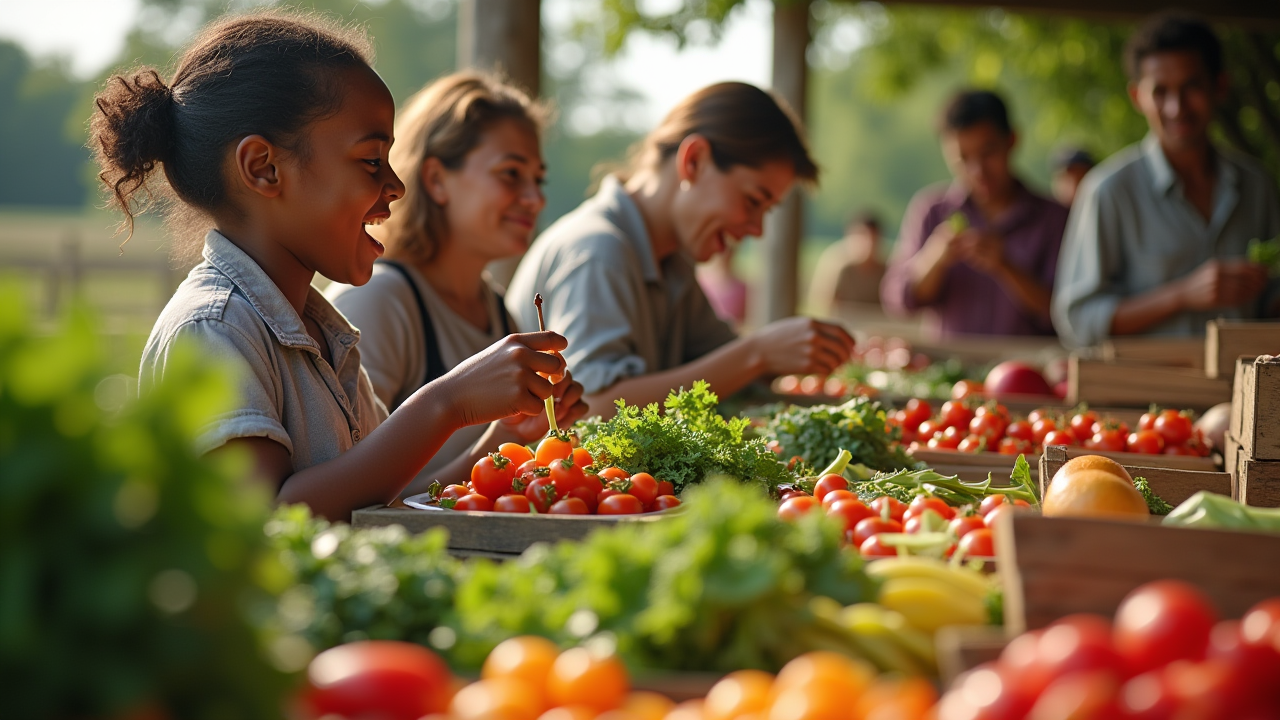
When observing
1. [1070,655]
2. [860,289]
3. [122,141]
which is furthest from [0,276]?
[860,289]

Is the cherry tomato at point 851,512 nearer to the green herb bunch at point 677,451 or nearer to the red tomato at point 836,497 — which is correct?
the red tomato at point 836,497

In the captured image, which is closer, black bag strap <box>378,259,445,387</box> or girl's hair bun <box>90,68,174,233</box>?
girl's hair bun <box>90,68,174,233</box>

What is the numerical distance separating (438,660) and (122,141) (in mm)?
1681

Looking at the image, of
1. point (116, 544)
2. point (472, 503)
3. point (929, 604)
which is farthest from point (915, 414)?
point (116, 544)

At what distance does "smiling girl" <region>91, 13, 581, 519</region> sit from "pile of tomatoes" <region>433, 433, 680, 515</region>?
121mm

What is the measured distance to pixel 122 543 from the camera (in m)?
1.00

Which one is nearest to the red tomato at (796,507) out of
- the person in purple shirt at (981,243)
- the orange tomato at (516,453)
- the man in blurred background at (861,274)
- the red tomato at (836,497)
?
the red tomato at (836,497)

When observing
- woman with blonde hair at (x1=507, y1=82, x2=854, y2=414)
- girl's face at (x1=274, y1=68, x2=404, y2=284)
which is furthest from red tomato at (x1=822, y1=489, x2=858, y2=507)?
woman with blonde hair at (x1=507, y1=82, x2=854, y2=414)

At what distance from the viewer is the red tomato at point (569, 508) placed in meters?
2.37

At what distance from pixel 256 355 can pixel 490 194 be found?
163 cm

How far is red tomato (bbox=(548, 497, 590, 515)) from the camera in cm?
237

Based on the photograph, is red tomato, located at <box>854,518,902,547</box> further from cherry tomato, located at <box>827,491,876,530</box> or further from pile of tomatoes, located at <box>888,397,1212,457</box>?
pile of tomatoes, located at <box>888,397,1212,457</box>

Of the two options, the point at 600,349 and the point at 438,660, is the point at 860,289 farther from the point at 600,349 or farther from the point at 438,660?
the point at 438,660

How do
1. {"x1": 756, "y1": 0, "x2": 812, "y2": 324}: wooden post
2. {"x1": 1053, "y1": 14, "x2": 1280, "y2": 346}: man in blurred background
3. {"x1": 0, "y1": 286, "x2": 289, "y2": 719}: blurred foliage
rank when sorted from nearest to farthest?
{"x1": 0, "y1": 286, "x2": 289, "y2": 719}: blurred foliage
{"x1": 1053, "y1": 14, "x2": 1280, "y2": 346}: man in blurred background
{"x1": 756, "y1": 0, "x2": 812, "y2": 324}: wooden post
